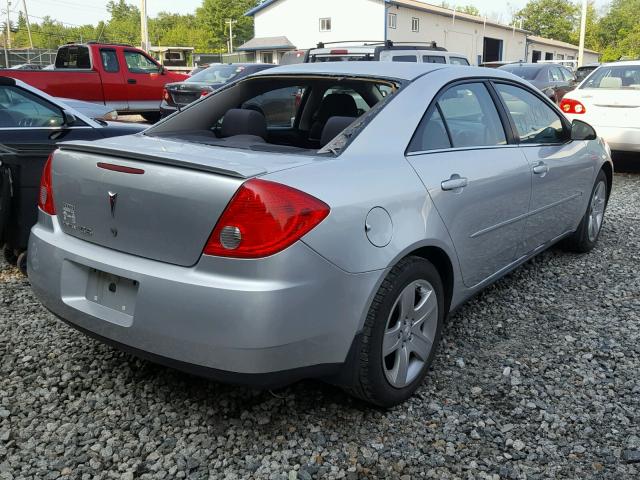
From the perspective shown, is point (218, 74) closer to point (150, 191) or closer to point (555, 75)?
point (555, 75)

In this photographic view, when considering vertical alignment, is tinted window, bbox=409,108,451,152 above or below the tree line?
below

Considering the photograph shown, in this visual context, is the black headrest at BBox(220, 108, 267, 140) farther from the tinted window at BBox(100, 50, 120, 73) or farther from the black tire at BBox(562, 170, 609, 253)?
the tinted window at BBox(100, 50, 120, 73)

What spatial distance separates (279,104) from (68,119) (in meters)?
2.26

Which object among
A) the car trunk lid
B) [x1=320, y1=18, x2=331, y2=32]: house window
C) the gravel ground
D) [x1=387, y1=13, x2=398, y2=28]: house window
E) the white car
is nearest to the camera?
the car trunk lid

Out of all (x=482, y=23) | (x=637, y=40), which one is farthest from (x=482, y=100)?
(x=637, y=40)

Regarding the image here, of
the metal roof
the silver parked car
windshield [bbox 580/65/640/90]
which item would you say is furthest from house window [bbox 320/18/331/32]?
the silver parked car

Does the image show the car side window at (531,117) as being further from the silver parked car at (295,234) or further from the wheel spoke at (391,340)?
the wheel spoke at (391,340)

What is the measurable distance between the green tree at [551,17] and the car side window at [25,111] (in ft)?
316

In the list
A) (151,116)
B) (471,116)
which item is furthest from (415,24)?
(471,116)

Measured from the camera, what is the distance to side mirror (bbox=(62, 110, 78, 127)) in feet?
19.5

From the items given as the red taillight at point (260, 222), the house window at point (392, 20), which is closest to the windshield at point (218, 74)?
the red taillight at point (260, 222)

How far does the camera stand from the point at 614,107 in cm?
895

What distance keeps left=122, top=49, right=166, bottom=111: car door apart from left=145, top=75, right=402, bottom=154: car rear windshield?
34.8 feet

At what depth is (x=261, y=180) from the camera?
2.41 m
